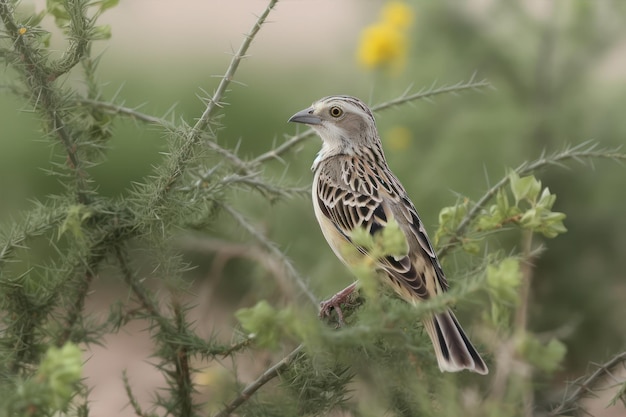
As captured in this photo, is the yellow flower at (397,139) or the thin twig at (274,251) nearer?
the thin twig at (274,251)

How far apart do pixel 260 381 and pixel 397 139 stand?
3696 millimetres

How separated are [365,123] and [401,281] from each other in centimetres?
123

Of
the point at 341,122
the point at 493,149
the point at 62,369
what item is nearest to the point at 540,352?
the point at 62,369

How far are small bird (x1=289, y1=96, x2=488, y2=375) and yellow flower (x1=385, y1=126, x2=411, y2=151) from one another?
5.95 feet

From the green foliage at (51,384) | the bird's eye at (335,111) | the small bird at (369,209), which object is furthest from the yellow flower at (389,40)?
the green foliage at (51,384)

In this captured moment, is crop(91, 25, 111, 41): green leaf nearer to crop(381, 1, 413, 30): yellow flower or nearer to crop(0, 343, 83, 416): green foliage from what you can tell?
crop(0, 343, 83, 416): green foliage

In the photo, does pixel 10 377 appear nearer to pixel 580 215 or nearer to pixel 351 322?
pixel 351 322

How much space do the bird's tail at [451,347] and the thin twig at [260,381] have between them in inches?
15.3

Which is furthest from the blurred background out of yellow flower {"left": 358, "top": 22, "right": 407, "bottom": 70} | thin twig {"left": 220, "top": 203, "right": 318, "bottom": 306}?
thin twig {"left": 220, "top": 203, "right": 318, "bottom": 306}

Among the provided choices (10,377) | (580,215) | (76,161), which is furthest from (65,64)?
(580,215)

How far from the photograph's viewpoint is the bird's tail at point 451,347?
2418 mm

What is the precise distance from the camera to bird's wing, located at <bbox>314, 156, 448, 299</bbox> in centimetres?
304

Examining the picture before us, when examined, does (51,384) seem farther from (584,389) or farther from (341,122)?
(341,122)

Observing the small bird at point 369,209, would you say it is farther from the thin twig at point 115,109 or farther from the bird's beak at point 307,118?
the thin twig at point 115,109
